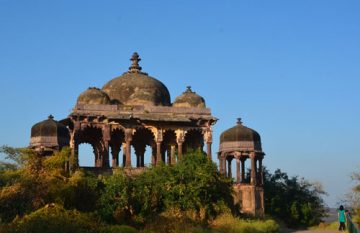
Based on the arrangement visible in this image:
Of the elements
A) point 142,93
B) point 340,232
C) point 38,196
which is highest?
point 142,93

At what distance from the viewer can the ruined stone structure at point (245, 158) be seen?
30.2 meters

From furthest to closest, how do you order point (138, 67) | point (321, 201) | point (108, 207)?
1. point (321, 201)
2. point (138, 67)
3. point (108, 207)

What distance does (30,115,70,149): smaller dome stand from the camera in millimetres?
30203

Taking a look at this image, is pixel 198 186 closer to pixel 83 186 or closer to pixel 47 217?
pixel 83 186

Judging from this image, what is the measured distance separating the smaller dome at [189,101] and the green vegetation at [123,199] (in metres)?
5.76

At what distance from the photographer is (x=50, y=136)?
99.5ft

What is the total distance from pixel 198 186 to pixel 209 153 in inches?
222

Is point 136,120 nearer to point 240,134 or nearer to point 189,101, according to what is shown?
point 189,101

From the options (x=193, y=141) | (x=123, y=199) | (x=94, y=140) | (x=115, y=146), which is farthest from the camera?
(x=94, y=140)

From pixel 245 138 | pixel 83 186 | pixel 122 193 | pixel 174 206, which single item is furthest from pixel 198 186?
pixel 245 138

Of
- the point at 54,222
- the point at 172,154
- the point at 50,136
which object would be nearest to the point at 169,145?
the point at 172,154

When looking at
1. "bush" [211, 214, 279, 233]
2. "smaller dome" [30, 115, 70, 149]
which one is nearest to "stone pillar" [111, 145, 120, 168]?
"smaller dome" [30, 115, 70, 149]

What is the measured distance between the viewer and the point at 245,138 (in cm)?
3125

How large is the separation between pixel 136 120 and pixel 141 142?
174 inches
